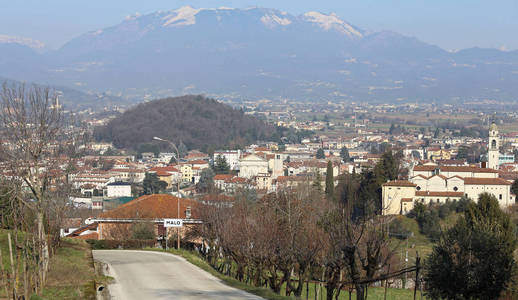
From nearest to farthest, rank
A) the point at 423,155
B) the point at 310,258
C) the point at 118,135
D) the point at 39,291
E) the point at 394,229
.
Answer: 1. the point at 39,291
2. the point at 310,258
3. the point at 394,229
4. the point at 423,155
5. the point at 118,135

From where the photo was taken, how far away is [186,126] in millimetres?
146250

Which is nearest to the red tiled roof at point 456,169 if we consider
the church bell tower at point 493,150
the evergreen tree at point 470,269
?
the church bell tower at point 493,150

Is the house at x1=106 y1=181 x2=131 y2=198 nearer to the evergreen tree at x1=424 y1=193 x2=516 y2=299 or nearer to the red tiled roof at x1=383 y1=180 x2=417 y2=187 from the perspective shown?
the red tiled roof at x1=383 y1=180 x2=417 y2=187

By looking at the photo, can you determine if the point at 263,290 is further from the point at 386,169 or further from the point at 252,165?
the point at 252,165

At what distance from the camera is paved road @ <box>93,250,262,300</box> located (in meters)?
13.2

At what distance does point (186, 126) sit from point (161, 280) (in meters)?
132

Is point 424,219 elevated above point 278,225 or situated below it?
below

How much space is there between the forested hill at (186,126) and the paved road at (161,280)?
109824 mm

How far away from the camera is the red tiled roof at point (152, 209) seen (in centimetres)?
3061

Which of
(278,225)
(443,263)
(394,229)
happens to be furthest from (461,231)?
(394,229)

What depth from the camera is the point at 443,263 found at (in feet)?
48.6

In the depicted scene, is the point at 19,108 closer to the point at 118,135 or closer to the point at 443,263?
the point at 443,263

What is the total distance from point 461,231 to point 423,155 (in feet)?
321

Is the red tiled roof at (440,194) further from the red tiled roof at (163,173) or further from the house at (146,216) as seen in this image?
the red tiled roof at (163,173)
